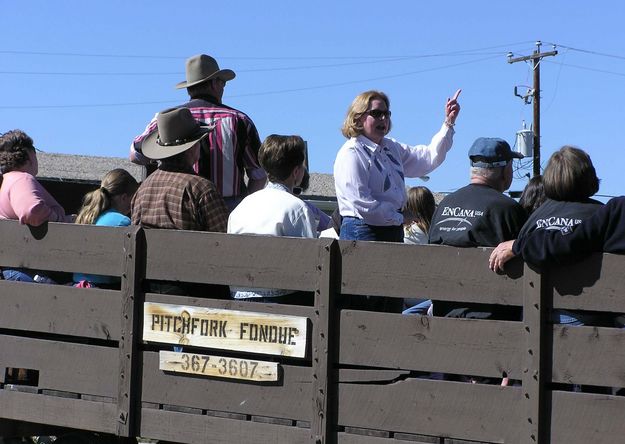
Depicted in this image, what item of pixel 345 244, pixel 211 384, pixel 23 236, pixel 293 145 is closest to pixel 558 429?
pixel 345 244

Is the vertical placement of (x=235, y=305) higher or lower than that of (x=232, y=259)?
lower

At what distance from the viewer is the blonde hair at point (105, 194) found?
19.2 ft

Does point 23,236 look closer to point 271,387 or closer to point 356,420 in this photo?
point 271,387

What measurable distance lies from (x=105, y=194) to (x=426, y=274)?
7.69 ft

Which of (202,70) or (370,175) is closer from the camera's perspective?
(370,175)

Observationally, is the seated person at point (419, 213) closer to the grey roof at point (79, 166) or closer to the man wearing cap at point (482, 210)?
the man wearing cap at point (482, 210)

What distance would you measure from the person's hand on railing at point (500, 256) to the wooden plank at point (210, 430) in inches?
43.9

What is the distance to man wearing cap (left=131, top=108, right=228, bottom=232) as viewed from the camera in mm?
5242

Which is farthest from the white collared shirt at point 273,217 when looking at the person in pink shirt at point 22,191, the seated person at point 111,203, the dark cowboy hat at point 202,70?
the dark cowboy hat at point 202,70

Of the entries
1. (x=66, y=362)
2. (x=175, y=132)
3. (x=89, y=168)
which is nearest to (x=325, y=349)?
(x=66, y=362)

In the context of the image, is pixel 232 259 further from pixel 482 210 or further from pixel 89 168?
pixel 89 168

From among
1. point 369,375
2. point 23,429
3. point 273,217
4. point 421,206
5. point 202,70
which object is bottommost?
point 23,429

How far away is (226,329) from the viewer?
4.73 meters

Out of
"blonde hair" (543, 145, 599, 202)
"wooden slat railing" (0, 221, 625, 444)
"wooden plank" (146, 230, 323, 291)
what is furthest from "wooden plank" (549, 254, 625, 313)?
"wooden plank" (146, 230, 323, 291)
